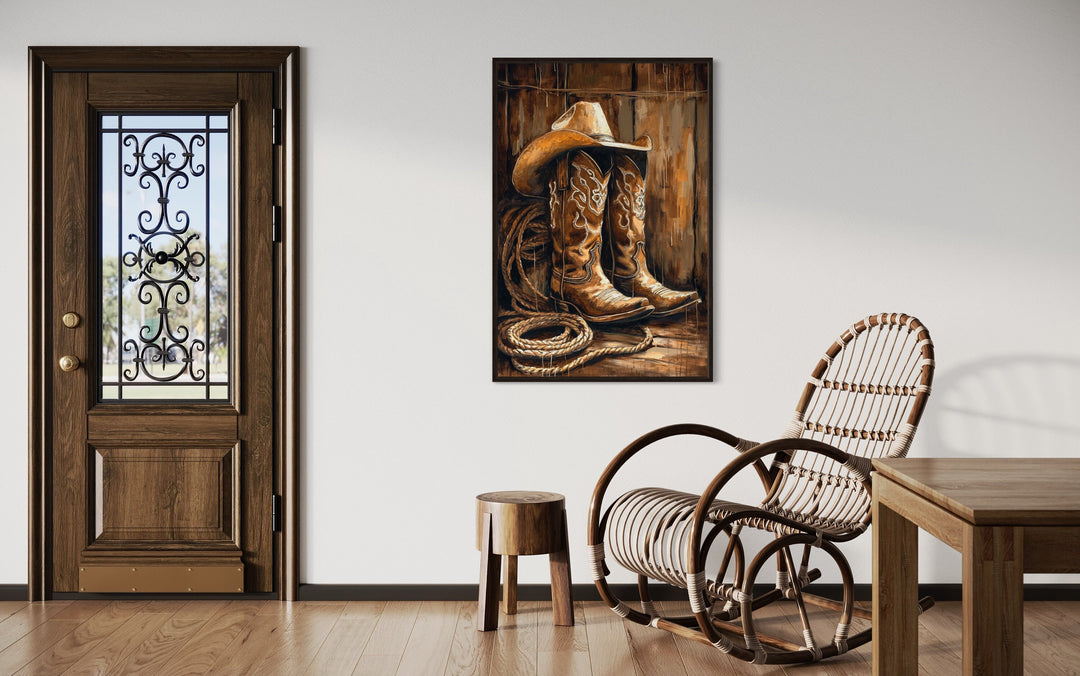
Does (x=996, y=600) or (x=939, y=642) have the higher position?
(x=996, y=600)

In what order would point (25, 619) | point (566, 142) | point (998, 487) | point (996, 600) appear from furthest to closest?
point (566, 142) → point (25, 619) → point (998, 487) → point (996, 600)

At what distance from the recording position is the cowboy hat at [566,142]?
10.0ft

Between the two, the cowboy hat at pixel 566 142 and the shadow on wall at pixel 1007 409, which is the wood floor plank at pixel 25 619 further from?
the shadow on wall at pixel 1007 409

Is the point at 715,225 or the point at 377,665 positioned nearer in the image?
the point at 377,665

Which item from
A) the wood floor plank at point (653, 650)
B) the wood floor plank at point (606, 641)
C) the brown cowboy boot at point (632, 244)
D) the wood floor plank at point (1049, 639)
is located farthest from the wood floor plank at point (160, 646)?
the wood floor plank at point (1049, 639)

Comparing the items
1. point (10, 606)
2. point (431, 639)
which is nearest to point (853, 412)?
point (431, 639)

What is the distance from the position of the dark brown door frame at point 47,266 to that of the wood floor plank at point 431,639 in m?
0.53

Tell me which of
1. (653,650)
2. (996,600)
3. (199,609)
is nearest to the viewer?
(996,600)

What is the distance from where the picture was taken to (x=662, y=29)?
10.0 feet

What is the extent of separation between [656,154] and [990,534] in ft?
6.64

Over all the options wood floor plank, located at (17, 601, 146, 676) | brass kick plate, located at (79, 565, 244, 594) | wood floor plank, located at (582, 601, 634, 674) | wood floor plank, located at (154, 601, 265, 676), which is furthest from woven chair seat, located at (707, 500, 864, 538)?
wood floor plank, located at (17, 601, 146, 676)

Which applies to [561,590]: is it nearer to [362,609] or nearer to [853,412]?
[362,609]

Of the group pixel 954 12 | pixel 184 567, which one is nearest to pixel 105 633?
pixel 184 567

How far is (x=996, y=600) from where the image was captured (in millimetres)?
1311
